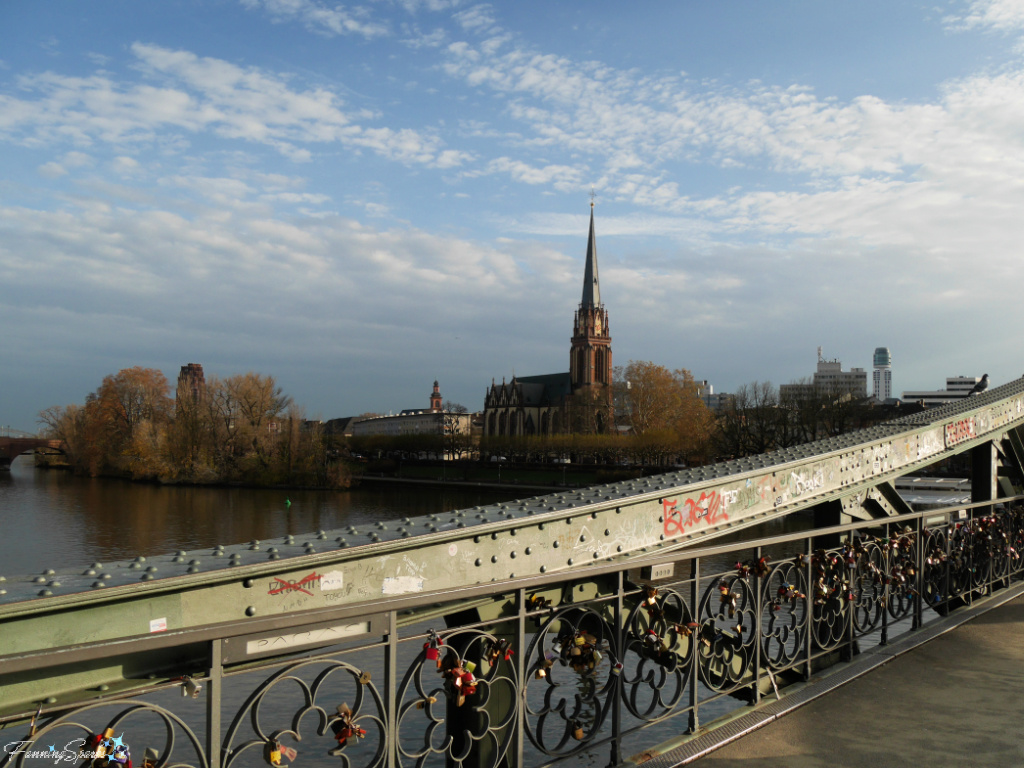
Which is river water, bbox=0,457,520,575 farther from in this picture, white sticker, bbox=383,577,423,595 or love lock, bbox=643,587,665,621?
love lock, bbox=643,587,665,621

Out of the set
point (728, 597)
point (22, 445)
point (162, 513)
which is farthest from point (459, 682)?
point (22, 445)

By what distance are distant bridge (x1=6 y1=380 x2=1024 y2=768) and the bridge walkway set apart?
25cm

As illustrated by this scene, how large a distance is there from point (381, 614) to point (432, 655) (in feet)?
0.86

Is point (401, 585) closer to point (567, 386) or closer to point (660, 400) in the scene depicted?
point (660, 400)

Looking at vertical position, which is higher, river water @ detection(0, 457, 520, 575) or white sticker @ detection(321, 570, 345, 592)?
white sticker @ detection(321, 570, 345, 592)

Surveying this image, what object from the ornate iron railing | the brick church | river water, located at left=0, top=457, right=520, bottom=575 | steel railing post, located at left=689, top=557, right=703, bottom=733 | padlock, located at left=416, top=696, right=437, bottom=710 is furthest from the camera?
the brick church

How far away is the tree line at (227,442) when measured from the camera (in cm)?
5962

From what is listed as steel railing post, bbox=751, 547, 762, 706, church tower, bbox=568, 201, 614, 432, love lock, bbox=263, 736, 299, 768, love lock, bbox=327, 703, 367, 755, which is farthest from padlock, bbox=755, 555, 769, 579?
church tower, bbox=568, 201, 614, 432

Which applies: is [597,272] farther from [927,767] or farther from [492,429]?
[927,767]

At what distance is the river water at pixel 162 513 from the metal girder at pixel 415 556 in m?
19.6

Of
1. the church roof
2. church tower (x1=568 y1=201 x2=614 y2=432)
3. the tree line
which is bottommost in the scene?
the tree line

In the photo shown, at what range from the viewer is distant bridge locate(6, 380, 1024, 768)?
275cm

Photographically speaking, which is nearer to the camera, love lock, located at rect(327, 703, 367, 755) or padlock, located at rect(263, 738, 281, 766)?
padlock, located at rect(263, 738, 281, 766)

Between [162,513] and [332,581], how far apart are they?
42899mm
